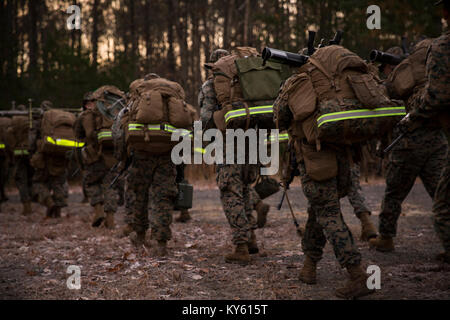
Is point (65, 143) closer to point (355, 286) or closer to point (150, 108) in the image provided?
point (150, 108)

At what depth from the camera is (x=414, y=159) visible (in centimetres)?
531

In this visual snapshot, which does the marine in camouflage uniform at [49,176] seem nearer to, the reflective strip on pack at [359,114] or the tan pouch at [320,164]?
the tan pouch at [320,164]

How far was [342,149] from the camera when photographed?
4.16m

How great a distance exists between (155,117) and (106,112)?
8.30ft

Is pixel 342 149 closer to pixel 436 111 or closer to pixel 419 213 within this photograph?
pixel 436 111

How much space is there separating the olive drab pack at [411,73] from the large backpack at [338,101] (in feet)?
3.91

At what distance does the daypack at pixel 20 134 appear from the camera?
10.8m

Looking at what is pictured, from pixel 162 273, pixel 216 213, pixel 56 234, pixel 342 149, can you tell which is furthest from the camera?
pixel 216 213

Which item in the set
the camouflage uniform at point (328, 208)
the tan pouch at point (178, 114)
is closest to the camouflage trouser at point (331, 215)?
the camouflage uniform at point (328, 208)

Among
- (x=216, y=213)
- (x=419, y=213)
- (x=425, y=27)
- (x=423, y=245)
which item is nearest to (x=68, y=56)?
(x=216, y=213)

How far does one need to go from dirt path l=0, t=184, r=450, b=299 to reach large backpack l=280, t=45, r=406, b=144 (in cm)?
139

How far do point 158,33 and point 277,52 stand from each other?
85.7 ft
